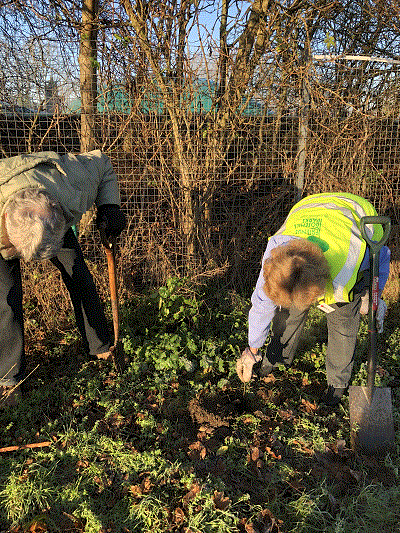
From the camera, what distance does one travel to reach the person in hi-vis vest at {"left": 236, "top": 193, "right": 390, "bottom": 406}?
237 cm

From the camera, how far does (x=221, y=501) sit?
2273 mm

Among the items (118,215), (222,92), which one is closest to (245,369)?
(118,215)

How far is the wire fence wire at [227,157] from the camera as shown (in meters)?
4.55

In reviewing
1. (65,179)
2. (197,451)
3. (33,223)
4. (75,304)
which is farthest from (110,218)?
(197,451)

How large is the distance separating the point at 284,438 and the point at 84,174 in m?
2.39

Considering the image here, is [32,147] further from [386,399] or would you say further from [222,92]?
[386,399]

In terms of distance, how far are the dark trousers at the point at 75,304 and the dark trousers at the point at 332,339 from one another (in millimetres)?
1467

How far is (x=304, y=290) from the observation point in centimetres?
233

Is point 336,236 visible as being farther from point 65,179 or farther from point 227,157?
point 227,157

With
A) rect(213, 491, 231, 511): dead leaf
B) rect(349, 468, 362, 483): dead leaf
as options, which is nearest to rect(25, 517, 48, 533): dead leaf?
rect(213, 491, 231, 511): dead leaf

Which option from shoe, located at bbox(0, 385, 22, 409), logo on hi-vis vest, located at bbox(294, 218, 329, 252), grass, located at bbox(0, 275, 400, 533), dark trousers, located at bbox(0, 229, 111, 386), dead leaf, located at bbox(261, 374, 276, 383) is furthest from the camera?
dead leaf, located at bbox(261, 374, 276, 383)

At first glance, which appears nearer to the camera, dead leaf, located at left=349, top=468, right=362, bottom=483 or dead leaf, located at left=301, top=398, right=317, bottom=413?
dead leaf, located at left=349, top=468, right=362, bottom=483

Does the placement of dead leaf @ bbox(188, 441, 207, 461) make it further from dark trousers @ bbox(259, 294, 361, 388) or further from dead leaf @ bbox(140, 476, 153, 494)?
dark trousers @ bbox(259, 294, 361, 388)

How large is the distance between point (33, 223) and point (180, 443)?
173 cm
